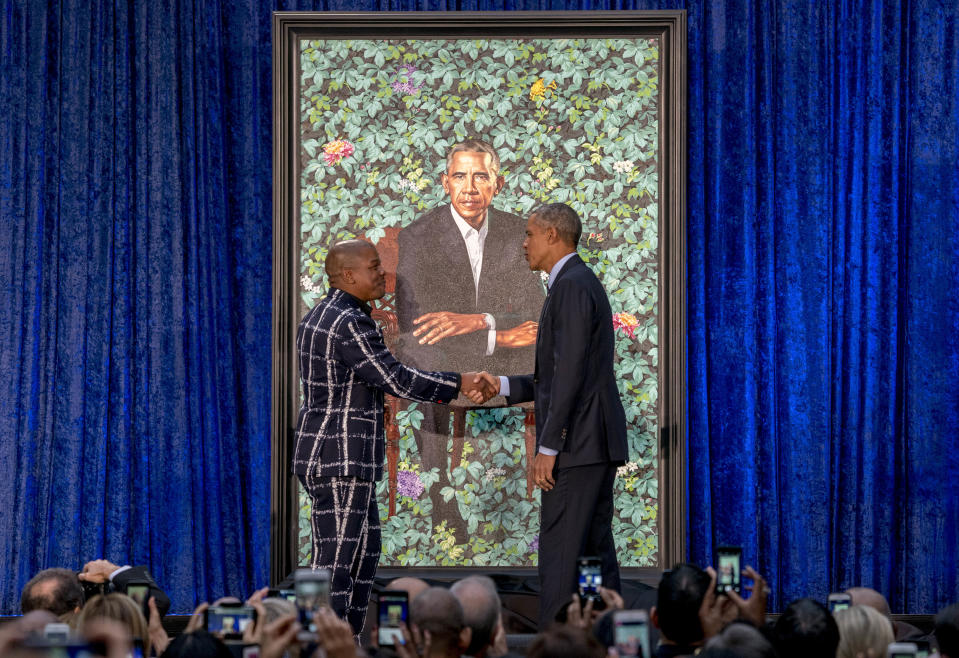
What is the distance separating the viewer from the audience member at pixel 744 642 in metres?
2.12

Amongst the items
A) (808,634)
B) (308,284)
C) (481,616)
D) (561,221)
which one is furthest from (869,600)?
(308,284)

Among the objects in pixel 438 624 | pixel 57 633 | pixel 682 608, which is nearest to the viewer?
pixel 57 633

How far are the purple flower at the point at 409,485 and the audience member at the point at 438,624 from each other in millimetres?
2351

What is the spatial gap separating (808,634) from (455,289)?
9.13ft

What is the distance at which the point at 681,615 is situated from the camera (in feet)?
8.58

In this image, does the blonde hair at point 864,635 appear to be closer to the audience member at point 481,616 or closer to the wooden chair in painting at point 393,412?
the audience member at point 481,616

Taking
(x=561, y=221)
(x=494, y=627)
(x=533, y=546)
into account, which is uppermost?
(x=561, y=221)

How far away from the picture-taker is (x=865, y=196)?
5.11 meters

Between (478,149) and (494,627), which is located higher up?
(478,149)

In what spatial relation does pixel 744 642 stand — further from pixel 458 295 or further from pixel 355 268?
pixel 458 295

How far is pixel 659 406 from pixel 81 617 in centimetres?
289

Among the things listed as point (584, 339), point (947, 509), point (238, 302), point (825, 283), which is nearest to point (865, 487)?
point (947, 509)

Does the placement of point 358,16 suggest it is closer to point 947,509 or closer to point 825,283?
point 825,283

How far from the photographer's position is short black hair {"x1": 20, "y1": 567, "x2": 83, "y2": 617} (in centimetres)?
295
